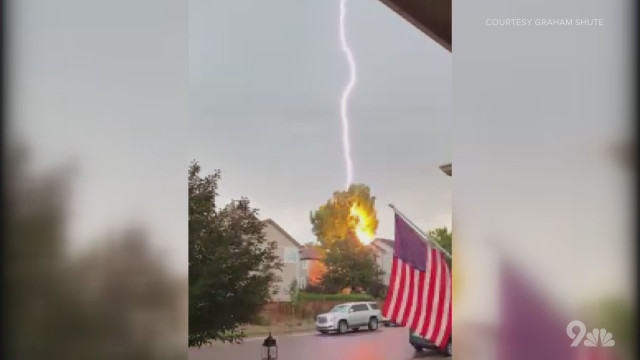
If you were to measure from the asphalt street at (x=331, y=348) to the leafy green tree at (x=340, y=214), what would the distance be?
535mm

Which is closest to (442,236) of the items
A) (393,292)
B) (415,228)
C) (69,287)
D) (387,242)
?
(415,228)

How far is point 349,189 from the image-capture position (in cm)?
364

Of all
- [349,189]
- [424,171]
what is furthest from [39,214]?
[424,171]

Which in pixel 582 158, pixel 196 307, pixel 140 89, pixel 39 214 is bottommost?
pixel 196 307

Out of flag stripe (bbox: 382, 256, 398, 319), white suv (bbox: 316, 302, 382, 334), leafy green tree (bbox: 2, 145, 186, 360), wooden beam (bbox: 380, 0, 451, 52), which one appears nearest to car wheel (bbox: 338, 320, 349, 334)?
white suv (bbox: 316, 302, 382, 334)

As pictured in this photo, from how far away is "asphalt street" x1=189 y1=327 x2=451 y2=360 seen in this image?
140 inches

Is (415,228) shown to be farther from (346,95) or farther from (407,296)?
(346,95)

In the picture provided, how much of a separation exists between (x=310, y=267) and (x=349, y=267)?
0.22 meters

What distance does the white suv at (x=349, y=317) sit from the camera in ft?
12.0

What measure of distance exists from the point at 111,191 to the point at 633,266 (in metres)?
2.25

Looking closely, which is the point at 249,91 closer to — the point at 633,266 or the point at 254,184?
the point at 254,184

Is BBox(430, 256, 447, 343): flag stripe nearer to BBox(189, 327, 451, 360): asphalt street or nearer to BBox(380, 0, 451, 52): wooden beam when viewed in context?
BBox(189, 327, 451, 360): asphalt street

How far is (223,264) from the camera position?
354cm

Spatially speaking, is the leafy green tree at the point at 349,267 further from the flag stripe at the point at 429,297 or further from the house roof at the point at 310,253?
the flag stripe at the point at 429,297
